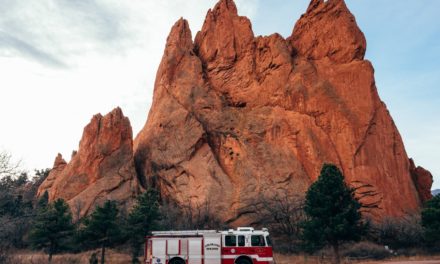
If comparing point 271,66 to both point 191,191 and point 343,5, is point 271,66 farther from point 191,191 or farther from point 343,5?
point 191,191

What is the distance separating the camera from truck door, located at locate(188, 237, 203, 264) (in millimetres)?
Result: 21250

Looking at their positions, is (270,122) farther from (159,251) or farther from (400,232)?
(159,251)

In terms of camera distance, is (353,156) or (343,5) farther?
(343,5)

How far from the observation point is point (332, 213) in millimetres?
28906

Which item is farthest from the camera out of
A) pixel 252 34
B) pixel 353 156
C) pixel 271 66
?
pixel 252 34

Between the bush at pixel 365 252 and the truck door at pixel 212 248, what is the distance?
54.2ft

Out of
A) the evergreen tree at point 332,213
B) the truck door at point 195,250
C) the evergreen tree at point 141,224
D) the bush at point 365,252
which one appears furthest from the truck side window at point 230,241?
the bush at point 365,252

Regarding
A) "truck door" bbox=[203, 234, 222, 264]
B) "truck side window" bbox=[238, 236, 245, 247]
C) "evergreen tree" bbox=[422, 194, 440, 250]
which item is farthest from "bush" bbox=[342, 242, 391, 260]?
"truck door" bbox=[203, 234, 222, 264]

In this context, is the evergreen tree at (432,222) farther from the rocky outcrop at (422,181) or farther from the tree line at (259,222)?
the rocky outcrop at (422,181)

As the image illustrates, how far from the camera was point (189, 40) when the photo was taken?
64.9 m

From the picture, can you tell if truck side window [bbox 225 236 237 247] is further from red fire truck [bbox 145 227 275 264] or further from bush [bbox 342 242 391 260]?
bush [bbox 342 242 391 260]

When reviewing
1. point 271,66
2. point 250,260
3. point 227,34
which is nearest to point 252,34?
point 227,34

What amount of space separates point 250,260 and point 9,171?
12.8 meters

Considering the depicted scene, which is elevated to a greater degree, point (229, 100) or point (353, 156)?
point (229, 100)
